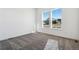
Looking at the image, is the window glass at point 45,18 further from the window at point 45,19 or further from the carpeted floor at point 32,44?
the carpeted floor at point 32,44

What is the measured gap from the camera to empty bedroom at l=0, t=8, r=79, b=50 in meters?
2.59

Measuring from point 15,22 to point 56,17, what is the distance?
2.09 m

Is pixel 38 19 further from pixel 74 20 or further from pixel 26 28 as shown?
pixel 74 20

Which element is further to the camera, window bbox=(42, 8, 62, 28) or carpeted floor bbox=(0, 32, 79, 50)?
window bbox=(42, 8, 62, 28)

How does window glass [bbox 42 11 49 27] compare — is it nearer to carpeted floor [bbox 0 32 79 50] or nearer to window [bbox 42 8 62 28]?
window [bbox 42 8 62 28]

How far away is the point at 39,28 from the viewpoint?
495 cm

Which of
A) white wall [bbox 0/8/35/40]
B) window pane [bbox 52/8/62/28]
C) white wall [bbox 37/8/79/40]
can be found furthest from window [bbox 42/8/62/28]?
white wall [bbox 0/8/35/40]

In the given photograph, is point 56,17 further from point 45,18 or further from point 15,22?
point 15,22

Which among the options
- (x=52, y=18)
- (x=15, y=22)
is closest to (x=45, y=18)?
(x=52, y=18)

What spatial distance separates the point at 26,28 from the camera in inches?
166

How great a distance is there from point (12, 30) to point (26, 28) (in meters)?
0.99
